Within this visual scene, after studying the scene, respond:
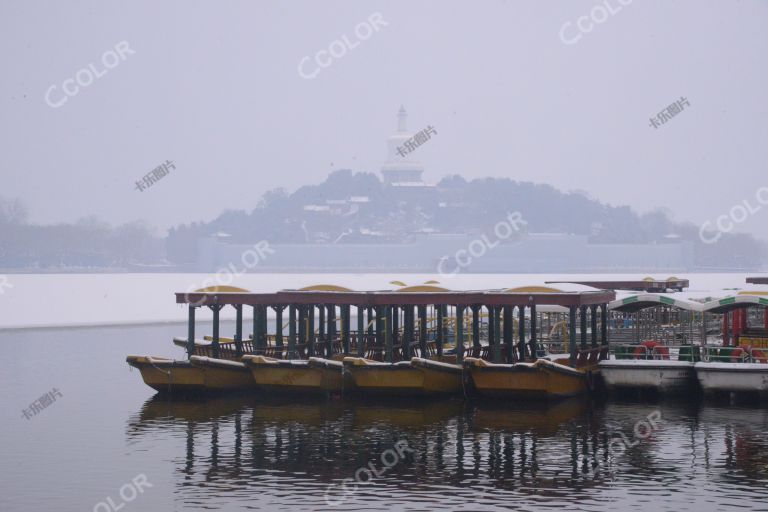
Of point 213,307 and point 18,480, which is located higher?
point 213,307

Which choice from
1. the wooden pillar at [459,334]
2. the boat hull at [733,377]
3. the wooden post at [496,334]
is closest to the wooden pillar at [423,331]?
the wooden pillar at [459,334]

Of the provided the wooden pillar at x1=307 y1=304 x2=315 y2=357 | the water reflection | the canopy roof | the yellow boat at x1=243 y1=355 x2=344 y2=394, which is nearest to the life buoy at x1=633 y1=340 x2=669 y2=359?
the canopy roof

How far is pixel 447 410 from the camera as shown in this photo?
123 ft

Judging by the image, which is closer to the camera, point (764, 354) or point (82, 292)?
point (764, 354)

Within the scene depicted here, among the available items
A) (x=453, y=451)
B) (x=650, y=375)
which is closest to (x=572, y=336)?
(x=650, y=375)

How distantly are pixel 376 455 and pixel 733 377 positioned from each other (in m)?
14.1

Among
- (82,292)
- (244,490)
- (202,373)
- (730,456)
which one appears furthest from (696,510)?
(82,292)

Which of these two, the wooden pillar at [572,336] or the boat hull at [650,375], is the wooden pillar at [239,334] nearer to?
the wooden pillar at [572,336]

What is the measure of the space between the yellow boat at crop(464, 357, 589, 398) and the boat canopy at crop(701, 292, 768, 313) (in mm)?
5806

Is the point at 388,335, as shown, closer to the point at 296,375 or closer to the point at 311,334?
the point at 296,375

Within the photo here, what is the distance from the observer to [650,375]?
39.6 m

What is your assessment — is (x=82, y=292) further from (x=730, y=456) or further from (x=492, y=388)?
(x=730, y=456)

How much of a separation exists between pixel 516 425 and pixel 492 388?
433cm

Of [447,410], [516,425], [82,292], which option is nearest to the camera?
[516,425]
